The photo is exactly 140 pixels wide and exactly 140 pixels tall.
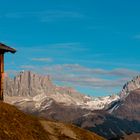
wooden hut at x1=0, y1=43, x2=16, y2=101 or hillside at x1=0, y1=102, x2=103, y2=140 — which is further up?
wooden hut at x1=0, y1=43, x2=16, y2=101

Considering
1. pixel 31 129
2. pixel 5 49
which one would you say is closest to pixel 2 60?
pixel 5 49

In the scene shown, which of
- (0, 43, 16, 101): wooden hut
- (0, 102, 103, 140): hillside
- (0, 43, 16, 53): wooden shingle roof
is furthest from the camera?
(0, 43, 16, 53): wooden shingle roof

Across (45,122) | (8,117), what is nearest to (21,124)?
(8,117)

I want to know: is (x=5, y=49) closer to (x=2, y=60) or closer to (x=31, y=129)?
(x=2, y=60)

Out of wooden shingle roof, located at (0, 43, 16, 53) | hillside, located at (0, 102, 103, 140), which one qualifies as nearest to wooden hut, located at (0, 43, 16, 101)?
wooden shingle roof, located at (0, 43, 16, 53)

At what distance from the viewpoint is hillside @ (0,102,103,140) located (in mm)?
41656

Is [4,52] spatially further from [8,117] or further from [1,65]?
[8,117]

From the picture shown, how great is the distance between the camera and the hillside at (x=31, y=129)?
41656 mm

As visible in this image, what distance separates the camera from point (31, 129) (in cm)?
4456

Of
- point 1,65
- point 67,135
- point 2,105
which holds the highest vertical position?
point 1,65

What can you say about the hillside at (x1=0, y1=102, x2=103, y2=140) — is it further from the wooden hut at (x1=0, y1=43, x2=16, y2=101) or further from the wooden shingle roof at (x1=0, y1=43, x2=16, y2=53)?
the wooden shingle roof at (x1=0, y1=43, x2=16, y2=53)

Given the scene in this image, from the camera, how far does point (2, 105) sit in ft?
151

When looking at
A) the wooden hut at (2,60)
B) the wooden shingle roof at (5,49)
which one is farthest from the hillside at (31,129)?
the wooden shingle roof at (5,49)

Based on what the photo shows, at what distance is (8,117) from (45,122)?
5636 mm
